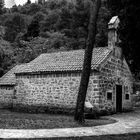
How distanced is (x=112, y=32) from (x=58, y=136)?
13.8m

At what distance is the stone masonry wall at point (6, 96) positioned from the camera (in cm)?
2394

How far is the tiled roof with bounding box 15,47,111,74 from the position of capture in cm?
1943

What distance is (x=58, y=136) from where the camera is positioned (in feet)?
31.4

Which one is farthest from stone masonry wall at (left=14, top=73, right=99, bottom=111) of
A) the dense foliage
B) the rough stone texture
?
the dense foliage

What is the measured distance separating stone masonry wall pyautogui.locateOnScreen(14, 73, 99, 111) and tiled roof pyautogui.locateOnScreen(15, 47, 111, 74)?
21.0 inches

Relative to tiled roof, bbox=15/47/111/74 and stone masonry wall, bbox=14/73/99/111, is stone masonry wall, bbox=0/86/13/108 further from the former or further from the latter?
tiled roof, bbox=15/47/111/74

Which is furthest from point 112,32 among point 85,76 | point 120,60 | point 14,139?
point 14,139

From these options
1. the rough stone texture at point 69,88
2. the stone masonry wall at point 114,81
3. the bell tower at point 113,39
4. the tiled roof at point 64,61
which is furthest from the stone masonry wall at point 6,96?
the bell tower at point 113,39

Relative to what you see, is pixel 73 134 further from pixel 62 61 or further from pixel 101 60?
pixel 62 61

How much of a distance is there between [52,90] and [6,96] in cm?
611

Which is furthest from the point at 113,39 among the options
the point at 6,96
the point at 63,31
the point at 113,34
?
the point at 63,31

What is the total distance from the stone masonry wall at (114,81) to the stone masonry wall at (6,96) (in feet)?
29.7

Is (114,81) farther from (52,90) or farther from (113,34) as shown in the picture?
(52,90)

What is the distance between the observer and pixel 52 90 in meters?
20.1
